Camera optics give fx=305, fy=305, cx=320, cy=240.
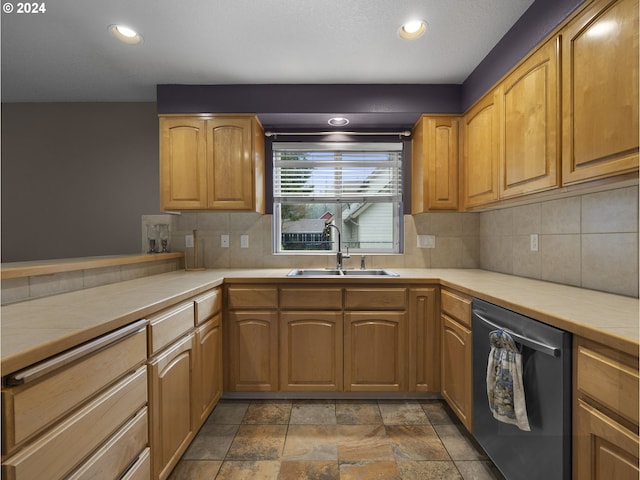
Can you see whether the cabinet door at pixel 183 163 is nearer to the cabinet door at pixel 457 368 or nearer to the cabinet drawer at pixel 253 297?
the cabinet drawer at pixel 253 297

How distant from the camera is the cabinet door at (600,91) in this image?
1.07 m

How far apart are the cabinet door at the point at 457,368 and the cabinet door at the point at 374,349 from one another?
258mm

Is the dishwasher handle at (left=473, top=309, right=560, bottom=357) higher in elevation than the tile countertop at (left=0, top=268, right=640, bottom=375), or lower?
lower

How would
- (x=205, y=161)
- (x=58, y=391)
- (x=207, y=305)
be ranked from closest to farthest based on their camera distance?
(x=58, y=391)
(x=207, y=305)
(x=205, y=161)

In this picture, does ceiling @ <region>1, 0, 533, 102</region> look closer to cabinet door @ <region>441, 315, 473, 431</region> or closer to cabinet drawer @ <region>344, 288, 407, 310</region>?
cabinet drawer @ <region>344, 288, 407, 310</region>

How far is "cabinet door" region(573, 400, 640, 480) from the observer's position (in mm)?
794

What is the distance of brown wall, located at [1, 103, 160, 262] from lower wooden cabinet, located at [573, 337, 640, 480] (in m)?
2.99

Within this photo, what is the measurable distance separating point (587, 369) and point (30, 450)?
150cm

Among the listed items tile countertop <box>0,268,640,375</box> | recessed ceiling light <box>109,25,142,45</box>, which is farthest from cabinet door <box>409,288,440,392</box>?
recessed ceiling light <box>109,25,142,45</box>

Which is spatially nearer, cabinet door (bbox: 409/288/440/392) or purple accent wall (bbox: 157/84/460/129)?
cabinet door (bbox: 409/288/440/392)

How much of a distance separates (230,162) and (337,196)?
3.22ft

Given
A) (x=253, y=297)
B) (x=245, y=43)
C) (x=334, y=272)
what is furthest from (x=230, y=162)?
(x=334, y=272)

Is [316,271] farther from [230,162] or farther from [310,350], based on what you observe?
[230,162]

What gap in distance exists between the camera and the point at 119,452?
1.00 metres
